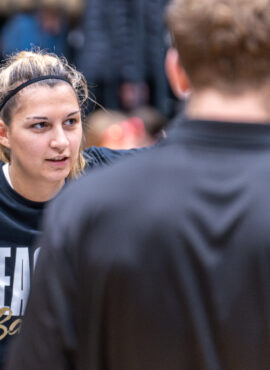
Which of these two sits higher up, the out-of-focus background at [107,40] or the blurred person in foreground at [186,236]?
the out-of-focus background at [107,40]

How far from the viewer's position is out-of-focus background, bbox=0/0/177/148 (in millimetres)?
6270

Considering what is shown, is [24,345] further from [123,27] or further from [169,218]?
[123,27]

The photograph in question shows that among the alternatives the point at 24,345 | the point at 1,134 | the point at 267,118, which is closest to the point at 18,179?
the point at 1,134

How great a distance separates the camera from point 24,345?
136 cm

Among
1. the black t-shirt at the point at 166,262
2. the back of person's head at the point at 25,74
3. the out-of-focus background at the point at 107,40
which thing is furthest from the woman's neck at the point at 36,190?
the out-of-focus background at the point at 107,40

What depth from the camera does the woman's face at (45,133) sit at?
7.41ft

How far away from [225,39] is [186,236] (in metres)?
0.36

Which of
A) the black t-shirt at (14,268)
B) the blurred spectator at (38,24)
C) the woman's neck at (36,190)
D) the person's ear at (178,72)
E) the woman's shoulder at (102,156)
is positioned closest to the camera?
the person's ear at (178,72)

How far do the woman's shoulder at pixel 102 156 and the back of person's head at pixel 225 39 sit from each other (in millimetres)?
1170

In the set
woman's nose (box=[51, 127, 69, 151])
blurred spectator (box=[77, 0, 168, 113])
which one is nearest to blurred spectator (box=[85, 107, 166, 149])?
blurred spectator (box=[77, 0, 168, 113])

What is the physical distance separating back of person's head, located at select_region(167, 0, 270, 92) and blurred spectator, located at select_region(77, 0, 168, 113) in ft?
16.4

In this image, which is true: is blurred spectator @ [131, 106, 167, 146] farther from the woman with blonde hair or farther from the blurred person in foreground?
the blurred person in foreground

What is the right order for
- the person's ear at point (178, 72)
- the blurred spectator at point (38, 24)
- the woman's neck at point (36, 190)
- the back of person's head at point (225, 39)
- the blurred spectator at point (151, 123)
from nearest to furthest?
the back of person's head at point (225, 39), the person's ear at point (178, 72), the woman's neck at point (36, 190), the blurred spectator at point (151, 123), the blurred spectator at point (38, 24)

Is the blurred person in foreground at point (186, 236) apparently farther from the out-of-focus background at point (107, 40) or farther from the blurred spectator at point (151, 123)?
the out-of-focus background at point (107, 40)
